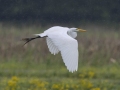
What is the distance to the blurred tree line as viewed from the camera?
2186 cm

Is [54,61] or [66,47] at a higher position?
[54,61]

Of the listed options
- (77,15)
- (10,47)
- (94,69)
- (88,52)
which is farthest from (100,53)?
(77,15)

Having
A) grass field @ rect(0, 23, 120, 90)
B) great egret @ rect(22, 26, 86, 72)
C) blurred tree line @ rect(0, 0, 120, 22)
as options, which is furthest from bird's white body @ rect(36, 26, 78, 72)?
blurred tree line @ rect(0, 0, 120, 22)

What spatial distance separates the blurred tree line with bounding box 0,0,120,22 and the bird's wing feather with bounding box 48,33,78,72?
1467cm

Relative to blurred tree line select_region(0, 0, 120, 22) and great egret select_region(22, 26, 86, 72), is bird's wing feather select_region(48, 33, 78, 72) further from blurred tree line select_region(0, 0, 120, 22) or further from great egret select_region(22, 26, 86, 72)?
blurred tree line select_region(0, 0, 120, 22)

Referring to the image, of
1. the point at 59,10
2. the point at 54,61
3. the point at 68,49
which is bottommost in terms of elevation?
the point at 68,49

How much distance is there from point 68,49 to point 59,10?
53.3 ft

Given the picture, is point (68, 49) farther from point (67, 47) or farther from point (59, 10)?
point (59, 10)

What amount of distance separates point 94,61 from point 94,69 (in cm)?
79

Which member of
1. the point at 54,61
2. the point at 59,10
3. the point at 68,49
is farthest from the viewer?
the point at 59,10

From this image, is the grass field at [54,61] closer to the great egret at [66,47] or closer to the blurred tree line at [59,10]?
the great egret at [66,47]

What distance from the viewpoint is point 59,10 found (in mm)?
22766

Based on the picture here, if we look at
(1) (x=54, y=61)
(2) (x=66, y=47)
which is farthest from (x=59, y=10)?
(2) (x=66, y=47)

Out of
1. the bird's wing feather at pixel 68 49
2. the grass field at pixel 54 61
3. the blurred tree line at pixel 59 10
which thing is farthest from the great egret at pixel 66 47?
the blurred tree line at pixel 59 10
